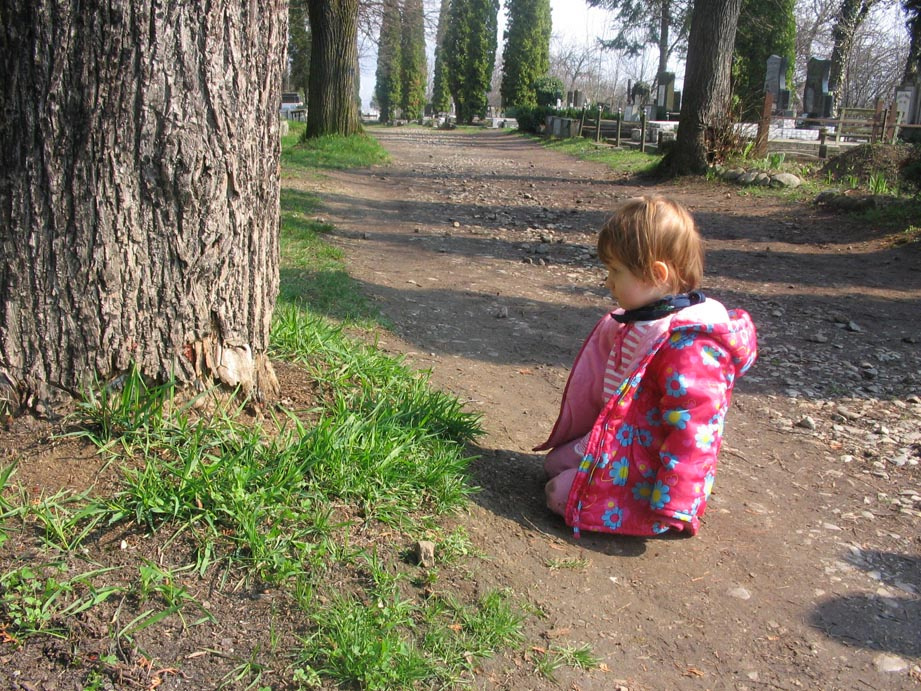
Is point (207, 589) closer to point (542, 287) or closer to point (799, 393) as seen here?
point (799, 393)

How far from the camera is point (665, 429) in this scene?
283 cm

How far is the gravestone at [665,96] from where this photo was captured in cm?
2997

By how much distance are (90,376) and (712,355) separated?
82.3 inches

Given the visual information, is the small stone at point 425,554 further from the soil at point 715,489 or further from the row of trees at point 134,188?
the row of trees at point 134,188

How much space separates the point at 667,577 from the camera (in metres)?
2.80

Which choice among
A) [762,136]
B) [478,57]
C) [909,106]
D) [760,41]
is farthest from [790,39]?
[478,57]

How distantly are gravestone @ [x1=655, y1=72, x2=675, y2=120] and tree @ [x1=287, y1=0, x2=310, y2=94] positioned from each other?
513 inches

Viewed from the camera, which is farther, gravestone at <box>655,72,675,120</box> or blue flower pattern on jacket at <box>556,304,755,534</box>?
gravestone at <box>655,72,675,120</box>

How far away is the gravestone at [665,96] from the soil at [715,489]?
75.5ft

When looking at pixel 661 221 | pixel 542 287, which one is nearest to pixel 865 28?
pixel 542 287

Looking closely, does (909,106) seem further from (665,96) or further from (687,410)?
(687,410)

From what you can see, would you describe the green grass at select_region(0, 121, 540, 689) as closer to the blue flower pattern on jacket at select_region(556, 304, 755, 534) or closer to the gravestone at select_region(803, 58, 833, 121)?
the blue flower pattern on jacket at select_region(556, 304, 755, 534)

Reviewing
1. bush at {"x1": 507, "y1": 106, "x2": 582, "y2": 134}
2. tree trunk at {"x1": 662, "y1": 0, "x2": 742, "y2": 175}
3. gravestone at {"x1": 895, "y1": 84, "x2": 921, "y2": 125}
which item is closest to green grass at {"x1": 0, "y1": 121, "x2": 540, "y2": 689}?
tree trunk at {"x1": 662, "y1": 0, "x2": 742, "y2": 175}

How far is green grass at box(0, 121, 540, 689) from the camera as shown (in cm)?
208
